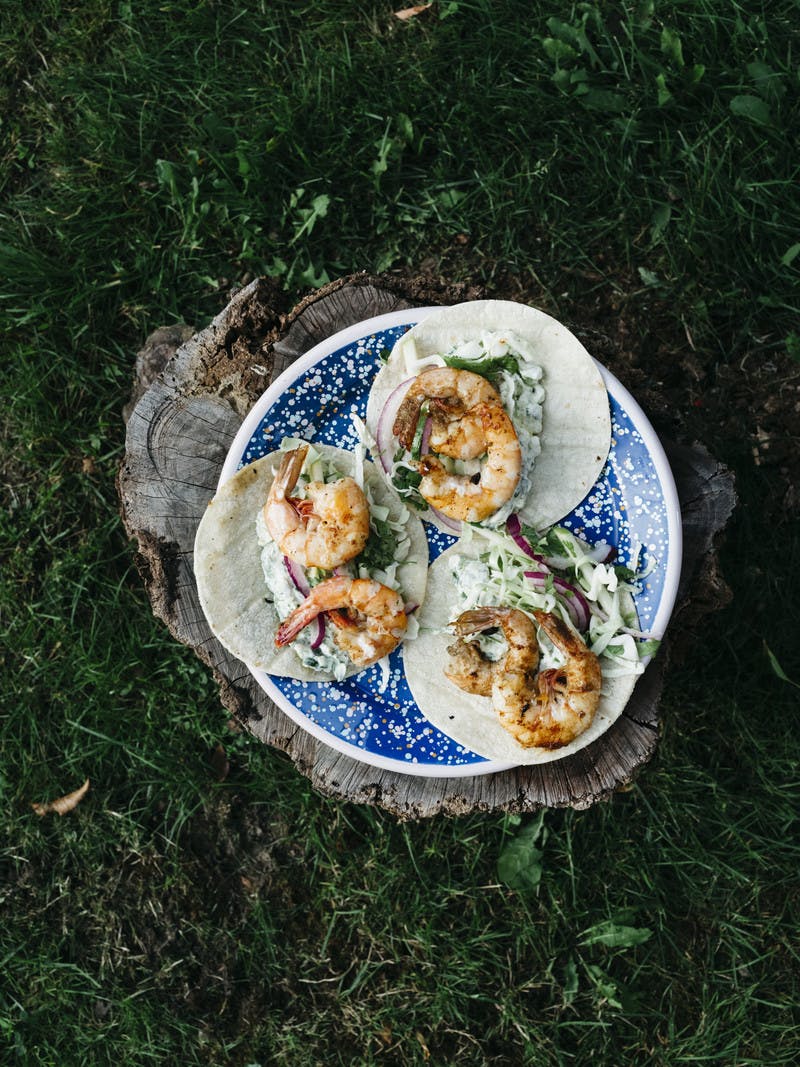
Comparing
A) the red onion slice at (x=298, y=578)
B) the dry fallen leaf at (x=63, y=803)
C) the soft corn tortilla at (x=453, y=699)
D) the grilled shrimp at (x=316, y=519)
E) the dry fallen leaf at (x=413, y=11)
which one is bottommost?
the dry fallen leaf at (x=63, y=803)

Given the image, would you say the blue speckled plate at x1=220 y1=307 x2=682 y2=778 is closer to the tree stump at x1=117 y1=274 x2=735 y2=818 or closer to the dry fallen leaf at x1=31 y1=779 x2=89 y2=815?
the tree stump at x1=117 y1=274 x2=735 y2=818

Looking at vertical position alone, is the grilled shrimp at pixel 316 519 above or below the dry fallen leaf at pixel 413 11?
below

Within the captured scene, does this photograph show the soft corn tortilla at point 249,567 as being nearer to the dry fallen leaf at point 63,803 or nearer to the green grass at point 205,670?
the green grass at point 205,670

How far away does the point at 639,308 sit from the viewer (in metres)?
4.96

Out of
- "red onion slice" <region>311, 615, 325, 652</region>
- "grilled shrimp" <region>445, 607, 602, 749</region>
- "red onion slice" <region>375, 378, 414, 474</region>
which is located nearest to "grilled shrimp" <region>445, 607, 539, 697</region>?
"grilled shrimp" <region>445, 607, 602, 749</region>

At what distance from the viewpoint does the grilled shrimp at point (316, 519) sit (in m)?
4.07

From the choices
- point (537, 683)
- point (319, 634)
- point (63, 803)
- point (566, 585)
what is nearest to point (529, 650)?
point (537, 683)

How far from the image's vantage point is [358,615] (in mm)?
4180

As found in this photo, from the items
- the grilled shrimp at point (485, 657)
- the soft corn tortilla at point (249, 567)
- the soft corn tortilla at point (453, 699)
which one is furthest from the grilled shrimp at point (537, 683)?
the soft corn tortilla at point (249, 567)

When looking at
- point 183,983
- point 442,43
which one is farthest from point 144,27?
point 183,983

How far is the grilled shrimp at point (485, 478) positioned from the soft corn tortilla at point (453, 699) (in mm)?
339

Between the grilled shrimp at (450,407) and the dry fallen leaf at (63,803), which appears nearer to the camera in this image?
the grilled shrimp at (450,407)

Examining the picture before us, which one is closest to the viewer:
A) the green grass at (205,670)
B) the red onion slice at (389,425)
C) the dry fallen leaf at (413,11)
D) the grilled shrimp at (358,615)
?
the grilled shrimp at (358,615)

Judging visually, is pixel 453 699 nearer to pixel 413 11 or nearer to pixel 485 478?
pixel 485 478
